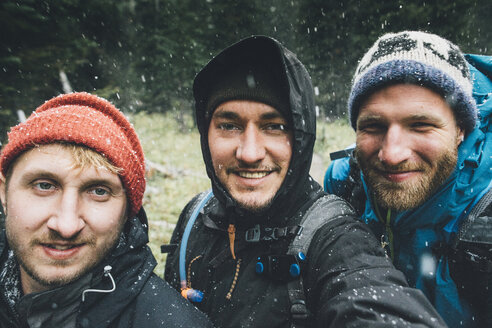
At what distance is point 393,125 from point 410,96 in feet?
0.77

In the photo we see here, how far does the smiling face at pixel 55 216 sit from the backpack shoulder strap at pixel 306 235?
3.86 ft

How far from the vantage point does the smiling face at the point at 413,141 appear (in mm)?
2232

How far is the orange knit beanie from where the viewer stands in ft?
6.12

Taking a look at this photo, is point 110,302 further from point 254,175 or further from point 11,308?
point 254,175

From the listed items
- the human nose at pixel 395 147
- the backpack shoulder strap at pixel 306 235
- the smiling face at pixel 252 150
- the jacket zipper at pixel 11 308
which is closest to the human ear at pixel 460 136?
the human nose at pixel 395 147

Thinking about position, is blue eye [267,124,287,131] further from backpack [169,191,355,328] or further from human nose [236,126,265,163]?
backpack [169,191,355,328]

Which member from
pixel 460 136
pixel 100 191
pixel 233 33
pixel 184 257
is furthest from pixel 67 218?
pixel 233 33

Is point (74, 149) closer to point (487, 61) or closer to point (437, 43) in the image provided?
point (437, 43)

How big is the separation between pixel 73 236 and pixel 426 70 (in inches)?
101

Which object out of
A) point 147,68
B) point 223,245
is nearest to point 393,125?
point 223,245

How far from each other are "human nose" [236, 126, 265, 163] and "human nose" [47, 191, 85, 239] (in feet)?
3.52

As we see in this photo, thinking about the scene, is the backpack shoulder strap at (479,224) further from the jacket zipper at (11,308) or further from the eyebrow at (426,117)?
the jacket zipper at (11,308)

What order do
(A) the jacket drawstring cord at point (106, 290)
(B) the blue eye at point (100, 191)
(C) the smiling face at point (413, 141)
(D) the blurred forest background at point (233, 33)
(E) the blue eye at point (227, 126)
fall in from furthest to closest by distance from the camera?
(D) the blurred forest background at point (233, 33)
(E) the blue eye at point (227, 126)
(C) the smiling face at point (413, 141)
(B) the blue eye at point (100, 191)
(A) the jacket drawstring cord at point (106, 290)

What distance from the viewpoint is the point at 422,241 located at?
219 centimetres
